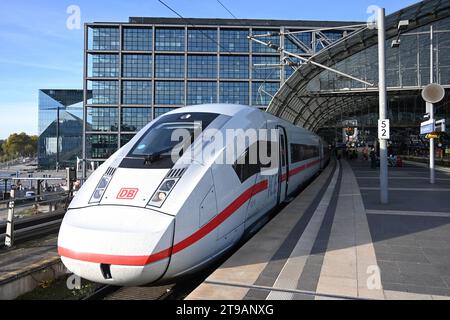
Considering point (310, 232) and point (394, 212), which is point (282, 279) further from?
point (394, 212)

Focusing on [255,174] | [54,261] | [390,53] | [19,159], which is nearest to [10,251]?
[54,261]

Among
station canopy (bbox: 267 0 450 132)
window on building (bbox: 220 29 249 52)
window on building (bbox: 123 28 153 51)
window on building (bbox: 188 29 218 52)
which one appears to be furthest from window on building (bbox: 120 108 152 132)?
station canopy (bbox: 267 0 450 132)

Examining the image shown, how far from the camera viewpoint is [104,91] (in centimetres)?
7238

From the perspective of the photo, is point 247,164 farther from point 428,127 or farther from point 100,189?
point 428,127

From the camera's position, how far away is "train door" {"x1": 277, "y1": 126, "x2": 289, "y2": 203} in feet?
32.6

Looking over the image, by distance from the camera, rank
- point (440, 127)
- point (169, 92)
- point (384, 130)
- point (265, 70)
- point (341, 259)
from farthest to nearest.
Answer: point (169, 92)
point (265, 70)
point (440, 127)
point (384, 130)
point (341, 259)

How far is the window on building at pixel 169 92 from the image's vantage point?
71625mm

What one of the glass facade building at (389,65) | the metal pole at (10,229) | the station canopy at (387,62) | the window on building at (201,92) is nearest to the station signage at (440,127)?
the glass facade building at (389,65)

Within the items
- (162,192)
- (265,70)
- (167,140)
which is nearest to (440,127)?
(167,140)

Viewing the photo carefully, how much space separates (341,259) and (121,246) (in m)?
3.52

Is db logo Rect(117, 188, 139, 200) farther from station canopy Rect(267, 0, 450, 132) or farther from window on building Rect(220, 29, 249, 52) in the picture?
window on building Rect(220, 29, 249, 52)

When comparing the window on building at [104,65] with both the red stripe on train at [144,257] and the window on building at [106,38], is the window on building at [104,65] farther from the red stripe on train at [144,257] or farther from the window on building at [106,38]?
the red stripe on train at [144,257]

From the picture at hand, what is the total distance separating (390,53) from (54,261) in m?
33.8

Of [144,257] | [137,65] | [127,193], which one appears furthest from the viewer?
[137,65]
